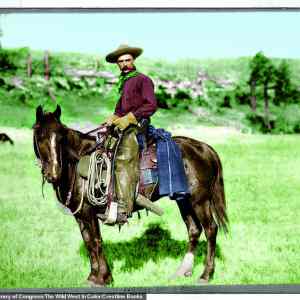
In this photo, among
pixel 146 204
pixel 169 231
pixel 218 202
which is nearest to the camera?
pixel 146 204

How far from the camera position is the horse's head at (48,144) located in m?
7.01

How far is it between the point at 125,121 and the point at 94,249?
1555 mm

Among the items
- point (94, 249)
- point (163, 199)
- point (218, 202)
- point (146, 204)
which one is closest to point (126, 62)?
point (146, 204)

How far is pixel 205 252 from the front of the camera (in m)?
8.41

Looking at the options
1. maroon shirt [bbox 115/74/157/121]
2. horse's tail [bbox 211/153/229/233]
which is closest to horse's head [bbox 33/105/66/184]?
maroon shirt [bbox 115/74/157/121]

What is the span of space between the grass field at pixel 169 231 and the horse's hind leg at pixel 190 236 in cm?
11

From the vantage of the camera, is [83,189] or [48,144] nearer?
[48,144]

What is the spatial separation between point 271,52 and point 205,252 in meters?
2.85

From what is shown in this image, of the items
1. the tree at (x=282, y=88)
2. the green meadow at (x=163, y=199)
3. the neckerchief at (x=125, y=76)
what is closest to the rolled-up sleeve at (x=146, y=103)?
the neckerchief at (x=125, y=76)

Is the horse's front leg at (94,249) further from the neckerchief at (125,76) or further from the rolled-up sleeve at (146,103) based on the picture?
the neckerchief at (125,76)

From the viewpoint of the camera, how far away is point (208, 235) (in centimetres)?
780

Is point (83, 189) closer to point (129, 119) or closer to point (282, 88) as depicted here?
point (129, 119)
